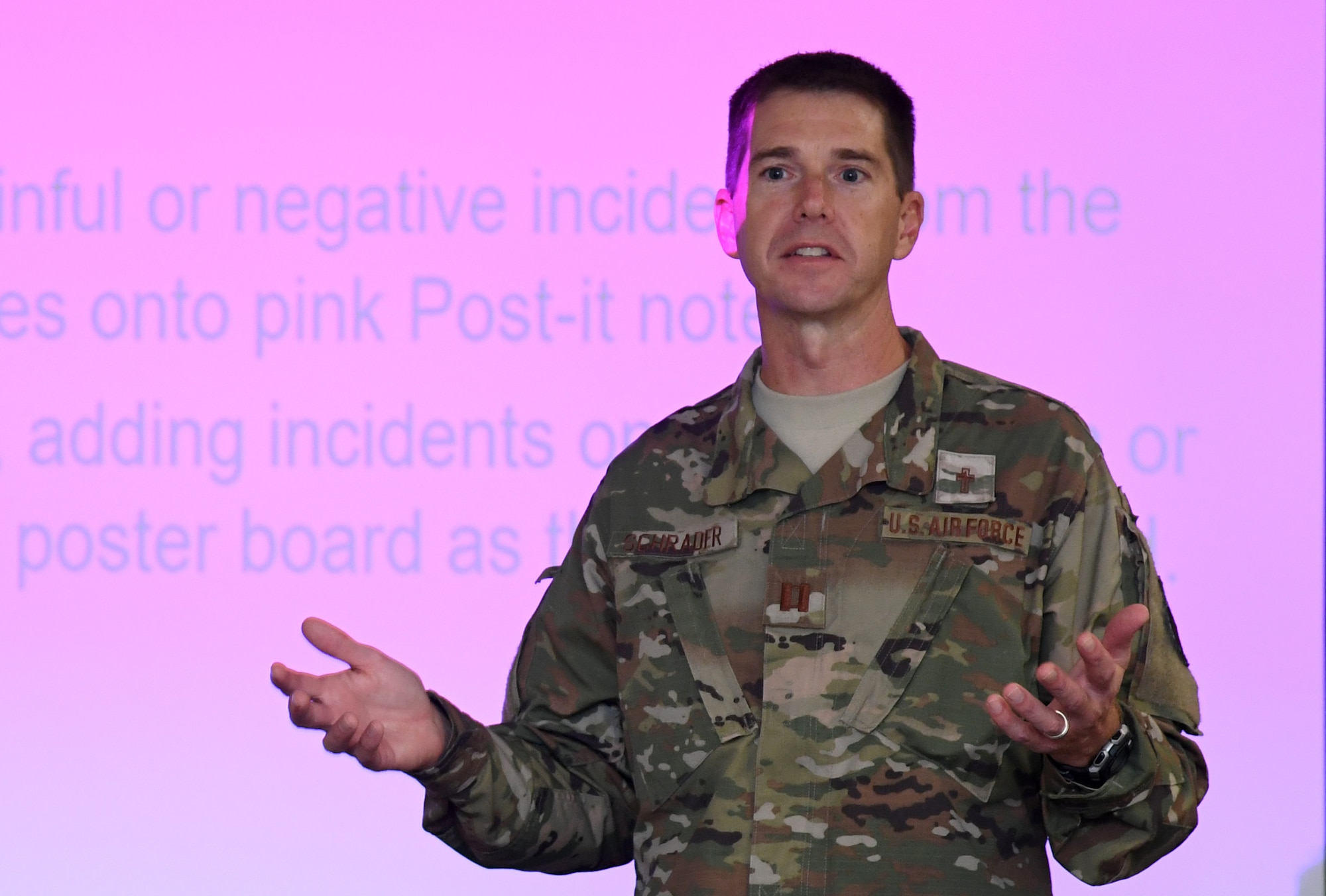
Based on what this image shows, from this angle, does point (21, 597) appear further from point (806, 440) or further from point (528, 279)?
point (806, 440)

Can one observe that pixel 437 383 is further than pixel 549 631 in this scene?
Yes

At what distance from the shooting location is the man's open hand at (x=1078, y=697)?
1554 millimetres

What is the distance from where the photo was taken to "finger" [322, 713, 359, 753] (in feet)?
5.75

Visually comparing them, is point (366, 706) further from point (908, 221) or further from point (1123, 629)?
point (908, 221)

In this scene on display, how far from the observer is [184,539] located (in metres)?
3.65

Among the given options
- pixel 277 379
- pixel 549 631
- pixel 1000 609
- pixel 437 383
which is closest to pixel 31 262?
pixel 277 379

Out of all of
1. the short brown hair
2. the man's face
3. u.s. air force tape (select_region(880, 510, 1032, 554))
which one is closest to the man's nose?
the man's face

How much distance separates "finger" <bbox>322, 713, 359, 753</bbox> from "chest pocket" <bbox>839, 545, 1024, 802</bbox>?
1.78ft

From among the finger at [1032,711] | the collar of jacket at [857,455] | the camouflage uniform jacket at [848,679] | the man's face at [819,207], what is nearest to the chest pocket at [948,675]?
the camouflage uniform jacket at [848,679]

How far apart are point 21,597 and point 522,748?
2.03 m

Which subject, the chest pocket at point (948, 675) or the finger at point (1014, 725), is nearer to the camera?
the finger at point (1014, 725)

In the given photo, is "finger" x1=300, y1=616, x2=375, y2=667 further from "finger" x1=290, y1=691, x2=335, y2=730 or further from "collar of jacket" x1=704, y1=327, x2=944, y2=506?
"collar of jacket" x1=704, y1=327, x2=944, y2=506

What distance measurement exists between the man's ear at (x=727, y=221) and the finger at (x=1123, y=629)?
817 mm

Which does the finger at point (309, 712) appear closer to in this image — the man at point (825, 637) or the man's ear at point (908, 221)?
the man at point (825, 637)
